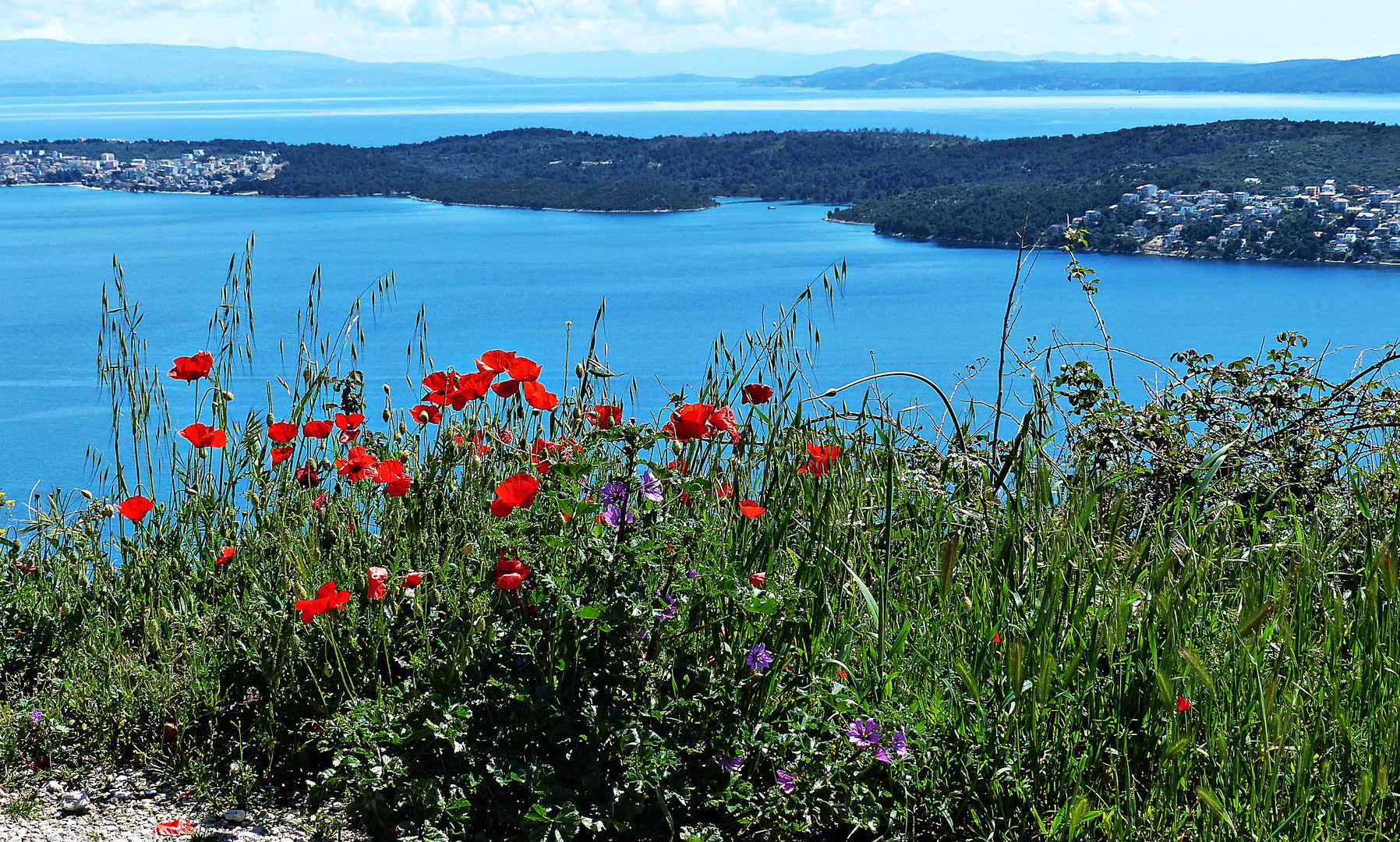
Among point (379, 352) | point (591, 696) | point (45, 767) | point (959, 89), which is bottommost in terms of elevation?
point (379, 352)

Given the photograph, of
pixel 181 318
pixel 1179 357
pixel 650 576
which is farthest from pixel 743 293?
pixel 650 576

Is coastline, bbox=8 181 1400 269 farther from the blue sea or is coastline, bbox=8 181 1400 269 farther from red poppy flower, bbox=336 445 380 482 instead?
red poppy flower, bbox=336 445 380 482

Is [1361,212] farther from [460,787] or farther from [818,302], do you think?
[460,787]

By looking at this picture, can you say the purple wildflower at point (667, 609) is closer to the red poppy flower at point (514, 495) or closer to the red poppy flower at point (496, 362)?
the red poppy flower at point (514, 495)

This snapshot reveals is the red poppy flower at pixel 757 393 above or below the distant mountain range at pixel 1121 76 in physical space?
below

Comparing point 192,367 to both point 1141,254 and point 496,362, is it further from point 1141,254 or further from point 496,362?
point 1141,254

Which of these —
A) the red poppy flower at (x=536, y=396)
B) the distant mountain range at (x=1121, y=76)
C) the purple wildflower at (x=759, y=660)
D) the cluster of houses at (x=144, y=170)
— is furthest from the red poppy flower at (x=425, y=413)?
the distant mountain range at (x=1121, y=76)
